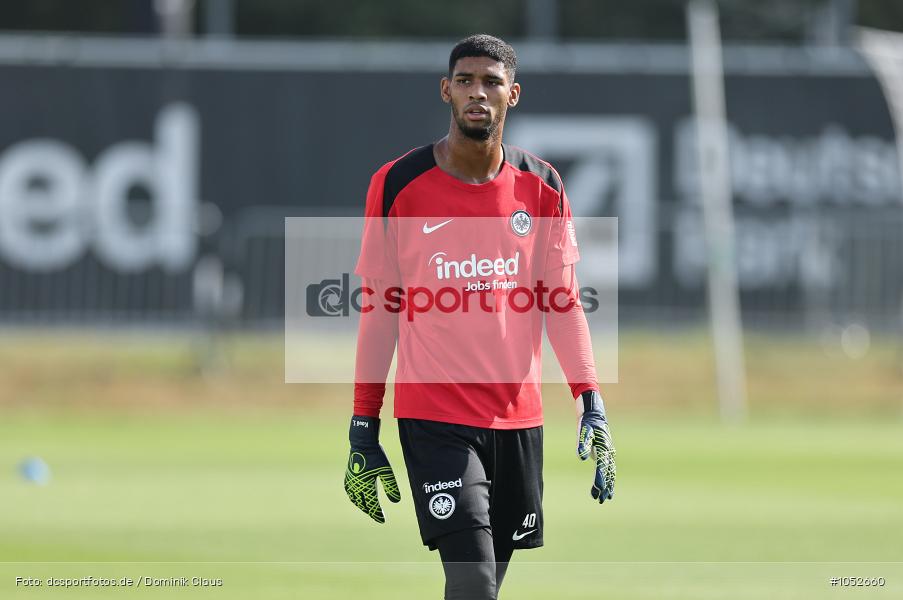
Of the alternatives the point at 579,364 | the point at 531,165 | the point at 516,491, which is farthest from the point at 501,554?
the point at 531,165

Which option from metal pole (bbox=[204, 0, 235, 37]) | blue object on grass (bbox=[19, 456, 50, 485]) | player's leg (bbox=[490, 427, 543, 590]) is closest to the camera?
player's leg (bbox=[490, 427, 543, 590])

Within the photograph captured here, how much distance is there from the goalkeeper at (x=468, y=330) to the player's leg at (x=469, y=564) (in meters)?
0.08

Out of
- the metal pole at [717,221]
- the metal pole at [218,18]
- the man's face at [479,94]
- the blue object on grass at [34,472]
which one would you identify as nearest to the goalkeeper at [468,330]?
the man's face at [479,94]

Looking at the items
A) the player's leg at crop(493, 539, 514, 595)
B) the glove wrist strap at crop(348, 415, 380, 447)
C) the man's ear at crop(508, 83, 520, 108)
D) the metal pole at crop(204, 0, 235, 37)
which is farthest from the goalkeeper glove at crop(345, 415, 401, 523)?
the metal pole at crop(204, 0, 235, 37)

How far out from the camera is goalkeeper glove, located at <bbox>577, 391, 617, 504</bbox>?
662 centimetres

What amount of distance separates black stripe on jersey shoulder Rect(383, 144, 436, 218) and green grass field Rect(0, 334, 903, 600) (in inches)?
112

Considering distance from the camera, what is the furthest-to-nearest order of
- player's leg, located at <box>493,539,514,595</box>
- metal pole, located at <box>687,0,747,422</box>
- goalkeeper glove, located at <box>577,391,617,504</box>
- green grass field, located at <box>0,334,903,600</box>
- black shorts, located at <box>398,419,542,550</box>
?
metal pole, located at <box>687,0,747,422</box>, green grass field, located at <box>0,334,903,600</box>, player's leg, located at <box>493,539,514,595</box>, goalkeeper glove, located at <box>577,391,617,504</box>, black shorts, located at <box>398,419,542,550</box>

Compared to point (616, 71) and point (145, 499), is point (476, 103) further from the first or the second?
point (616, 71)

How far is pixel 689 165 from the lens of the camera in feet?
73.2

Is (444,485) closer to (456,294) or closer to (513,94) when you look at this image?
(456,294)

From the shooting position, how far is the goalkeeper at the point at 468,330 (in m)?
6.64

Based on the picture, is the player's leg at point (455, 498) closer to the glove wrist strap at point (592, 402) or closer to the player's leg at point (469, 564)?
the player's leg at point (469, 564)

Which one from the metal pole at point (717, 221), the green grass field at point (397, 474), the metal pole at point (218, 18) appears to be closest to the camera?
the green grass field at point (397, 474)

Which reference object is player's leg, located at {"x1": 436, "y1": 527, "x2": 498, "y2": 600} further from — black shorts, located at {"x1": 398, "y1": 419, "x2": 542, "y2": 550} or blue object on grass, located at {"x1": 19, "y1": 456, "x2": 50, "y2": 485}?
blue object on grass, located at {"x1": 19, "y1": 456, "x2": 50, "y2": 485}
